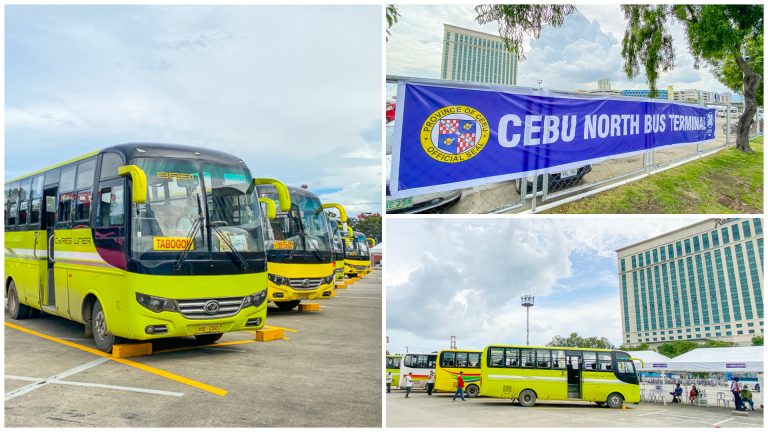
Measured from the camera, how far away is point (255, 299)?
8008mm

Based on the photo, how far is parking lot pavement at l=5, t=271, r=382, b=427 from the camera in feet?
16.5

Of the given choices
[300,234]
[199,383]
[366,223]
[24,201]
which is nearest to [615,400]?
[300,234]

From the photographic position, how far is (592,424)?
33.3ft

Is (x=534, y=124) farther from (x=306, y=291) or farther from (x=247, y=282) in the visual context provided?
(x=306, y=291)

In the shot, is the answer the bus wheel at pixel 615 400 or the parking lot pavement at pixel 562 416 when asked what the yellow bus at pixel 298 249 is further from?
the bus wheel at pixel 615 400

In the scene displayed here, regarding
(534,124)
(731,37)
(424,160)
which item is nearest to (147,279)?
(424,160)

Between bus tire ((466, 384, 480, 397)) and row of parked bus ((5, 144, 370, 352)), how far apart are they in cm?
1158

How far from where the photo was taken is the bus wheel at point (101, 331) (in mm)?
7688

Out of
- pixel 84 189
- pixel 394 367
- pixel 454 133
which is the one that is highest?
pixel 454 133

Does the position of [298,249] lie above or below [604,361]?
above

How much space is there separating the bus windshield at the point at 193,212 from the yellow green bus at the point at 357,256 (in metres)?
24.5

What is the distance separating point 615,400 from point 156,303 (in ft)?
40.6

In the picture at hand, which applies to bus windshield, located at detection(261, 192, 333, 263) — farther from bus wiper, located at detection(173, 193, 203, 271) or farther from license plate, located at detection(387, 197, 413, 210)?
license plate, located at detection(387, 197, 413, 210)

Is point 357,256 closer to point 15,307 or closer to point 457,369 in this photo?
point 457,369
